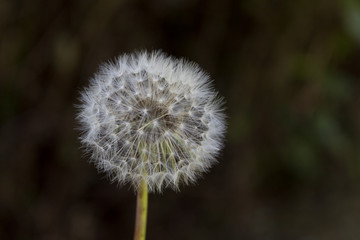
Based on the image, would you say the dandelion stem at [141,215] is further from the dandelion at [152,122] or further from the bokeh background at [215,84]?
the bokeh background at [215,84]

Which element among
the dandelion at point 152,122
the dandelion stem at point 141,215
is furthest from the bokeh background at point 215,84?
the dandelion stem at point 141,215

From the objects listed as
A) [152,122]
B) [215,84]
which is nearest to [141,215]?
[152,122]

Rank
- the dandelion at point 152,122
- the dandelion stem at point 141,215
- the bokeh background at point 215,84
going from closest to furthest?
the dandelion stem at point 141,215 < the dandelion at point 152,122 < the bokeh background at point 215,84

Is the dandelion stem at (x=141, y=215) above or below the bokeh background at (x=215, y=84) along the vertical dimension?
below

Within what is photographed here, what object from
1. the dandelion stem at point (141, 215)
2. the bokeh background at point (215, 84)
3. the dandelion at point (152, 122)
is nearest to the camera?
the dandelion stem at point (141, 215)

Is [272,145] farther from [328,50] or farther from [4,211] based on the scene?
[4,211]

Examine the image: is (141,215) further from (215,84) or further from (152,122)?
(215,84)

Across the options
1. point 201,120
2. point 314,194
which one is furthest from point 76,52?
point 314,194
